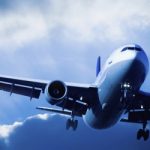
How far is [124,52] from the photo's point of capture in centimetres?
2559

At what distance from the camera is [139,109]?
3155 cm

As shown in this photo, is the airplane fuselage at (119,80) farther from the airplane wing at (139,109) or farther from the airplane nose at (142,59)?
the airplane wing at (139,109)

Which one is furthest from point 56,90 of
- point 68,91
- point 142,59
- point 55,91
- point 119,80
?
point 142,59

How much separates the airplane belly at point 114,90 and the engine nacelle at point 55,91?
2563mm

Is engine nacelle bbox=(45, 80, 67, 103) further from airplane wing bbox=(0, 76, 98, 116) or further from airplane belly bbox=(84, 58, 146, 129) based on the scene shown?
airplane belly bbox=(84, 58, 146, 129)

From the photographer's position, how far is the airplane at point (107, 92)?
24.8m

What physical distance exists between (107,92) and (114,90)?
69cm

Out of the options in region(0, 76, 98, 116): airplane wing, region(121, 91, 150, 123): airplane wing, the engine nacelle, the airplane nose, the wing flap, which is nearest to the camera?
the airplane nose

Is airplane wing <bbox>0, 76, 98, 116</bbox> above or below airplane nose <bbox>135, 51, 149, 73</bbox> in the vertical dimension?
below

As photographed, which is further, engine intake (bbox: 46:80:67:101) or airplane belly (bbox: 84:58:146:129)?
engine intake (bbox: 46:80:67:101)

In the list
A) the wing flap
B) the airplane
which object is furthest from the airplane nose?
the wing flap

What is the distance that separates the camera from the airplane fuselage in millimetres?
24500

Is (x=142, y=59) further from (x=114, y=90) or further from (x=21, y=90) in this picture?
(x=21, y=90)

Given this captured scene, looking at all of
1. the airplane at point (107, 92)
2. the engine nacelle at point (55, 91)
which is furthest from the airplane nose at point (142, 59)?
the engine nacelle at point (55, 91)
